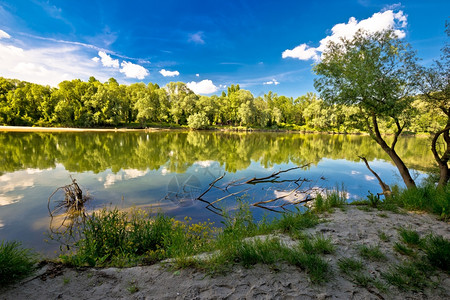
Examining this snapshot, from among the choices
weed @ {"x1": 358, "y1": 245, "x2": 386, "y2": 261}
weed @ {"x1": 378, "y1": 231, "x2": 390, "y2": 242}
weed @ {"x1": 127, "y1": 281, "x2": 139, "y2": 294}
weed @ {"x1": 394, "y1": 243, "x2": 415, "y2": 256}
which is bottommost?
weed @ {"x1": 127, "y1": 281, "x2": 139, "y2": 294}

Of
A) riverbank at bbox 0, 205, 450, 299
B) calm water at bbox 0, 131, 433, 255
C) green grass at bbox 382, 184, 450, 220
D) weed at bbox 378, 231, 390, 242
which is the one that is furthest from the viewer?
calm water at bbox 0, 131, 433, 255

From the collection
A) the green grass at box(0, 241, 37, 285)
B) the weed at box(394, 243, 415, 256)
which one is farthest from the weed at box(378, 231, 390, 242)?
the green grass at box(0, 241, 37, 285)

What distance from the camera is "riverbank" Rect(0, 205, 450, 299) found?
3.29 meters

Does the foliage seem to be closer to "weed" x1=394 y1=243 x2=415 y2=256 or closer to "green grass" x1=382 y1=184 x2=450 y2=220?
"green grass" x1=382 y1=184 x2=450 y2=220

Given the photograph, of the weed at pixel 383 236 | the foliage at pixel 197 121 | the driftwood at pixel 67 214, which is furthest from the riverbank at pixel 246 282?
the foliage at pixel 197 121

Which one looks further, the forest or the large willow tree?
the forest

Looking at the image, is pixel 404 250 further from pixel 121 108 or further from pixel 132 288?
pixel 121 108

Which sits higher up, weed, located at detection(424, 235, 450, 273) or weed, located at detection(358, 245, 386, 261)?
weed, located at detection(424, 235, 450, 273)

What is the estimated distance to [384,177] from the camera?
1639 cm

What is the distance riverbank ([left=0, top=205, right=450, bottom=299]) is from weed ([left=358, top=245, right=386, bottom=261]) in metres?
0.03

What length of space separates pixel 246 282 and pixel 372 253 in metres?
2.92

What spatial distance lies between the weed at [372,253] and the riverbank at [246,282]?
0.08 feet

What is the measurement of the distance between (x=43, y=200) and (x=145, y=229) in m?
7.35

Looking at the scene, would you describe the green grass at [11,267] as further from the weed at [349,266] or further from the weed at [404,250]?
the weed at [404,250]
